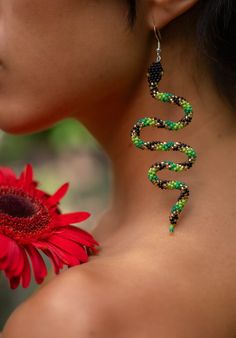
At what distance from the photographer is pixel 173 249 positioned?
1.56 metres

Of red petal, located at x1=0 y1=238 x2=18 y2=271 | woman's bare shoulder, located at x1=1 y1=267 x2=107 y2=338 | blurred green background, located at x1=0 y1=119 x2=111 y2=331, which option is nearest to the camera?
woman's bare shoulder, located at x1=1 y1=267 x2=107 y2=338

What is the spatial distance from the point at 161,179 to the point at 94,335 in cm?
42

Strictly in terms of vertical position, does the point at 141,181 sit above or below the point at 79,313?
above

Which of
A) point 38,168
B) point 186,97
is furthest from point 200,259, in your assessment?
point 38,168

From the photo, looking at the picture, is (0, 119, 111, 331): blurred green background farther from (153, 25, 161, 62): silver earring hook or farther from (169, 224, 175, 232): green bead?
(169, 224, 175, 232): green bead

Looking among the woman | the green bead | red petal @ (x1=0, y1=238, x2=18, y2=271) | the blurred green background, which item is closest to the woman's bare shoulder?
the woman

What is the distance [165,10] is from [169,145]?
0.91 feet

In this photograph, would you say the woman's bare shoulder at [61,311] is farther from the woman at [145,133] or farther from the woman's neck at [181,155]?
the woman's neck at [181,155]

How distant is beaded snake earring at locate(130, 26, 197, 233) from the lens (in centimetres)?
161

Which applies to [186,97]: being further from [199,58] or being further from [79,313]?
[79,313]

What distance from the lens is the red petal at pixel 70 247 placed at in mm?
1607

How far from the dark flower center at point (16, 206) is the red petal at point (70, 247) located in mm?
144

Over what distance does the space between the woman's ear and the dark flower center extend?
0.46 m

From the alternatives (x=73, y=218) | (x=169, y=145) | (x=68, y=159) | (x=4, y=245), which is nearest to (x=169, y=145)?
(x=169, y=145)
